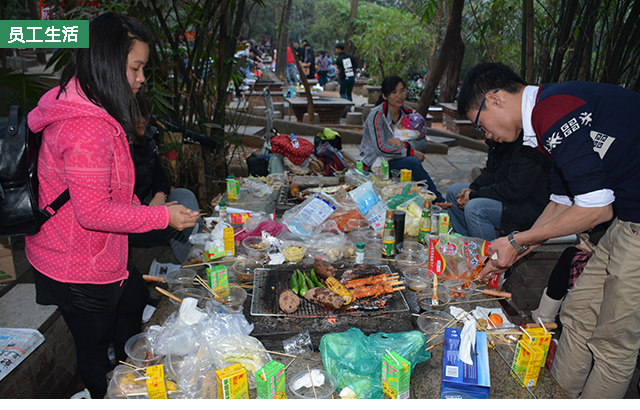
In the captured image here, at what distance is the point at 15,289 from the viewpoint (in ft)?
9.78

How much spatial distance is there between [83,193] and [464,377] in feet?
5.61

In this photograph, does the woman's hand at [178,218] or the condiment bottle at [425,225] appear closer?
the woman's hand at [178,218]

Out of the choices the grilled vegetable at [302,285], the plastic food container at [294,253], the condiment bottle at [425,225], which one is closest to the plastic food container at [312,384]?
the grilled vegetable at [302,285]

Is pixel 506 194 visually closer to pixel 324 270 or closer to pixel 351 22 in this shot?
pixel 324 270

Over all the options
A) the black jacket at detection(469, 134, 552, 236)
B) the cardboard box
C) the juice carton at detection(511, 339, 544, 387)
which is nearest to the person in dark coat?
the black jacket at detection(469, 134, 552, 236)

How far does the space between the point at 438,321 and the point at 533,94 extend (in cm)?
120

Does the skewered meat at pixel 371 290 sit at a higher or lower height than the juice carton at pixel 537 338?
lower

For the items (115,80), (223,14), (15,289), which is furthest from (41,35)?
(223,14)

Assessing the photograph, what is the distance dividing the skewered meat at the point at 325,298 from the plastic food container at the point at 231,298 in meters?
0.37

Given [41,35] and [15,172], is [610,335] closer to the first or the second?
[15,172]

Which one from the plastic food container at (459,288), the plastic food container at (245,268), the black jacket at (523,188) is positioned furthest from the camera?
the black jacket at (523,188)

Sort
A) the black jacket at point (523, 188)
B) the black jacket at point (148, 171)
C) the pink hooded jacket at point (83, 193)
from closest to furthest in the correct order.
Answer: the pink hooded jacket at point (83, 193) → the black jacket at point (148, 171) → the black jacket at point (523, 188)

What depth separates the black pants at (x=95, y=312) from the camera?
6.42ft

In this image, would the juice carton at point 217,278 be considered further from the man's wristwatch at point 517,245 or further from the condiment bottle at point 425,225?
the man's wristwatch at point 517,245
